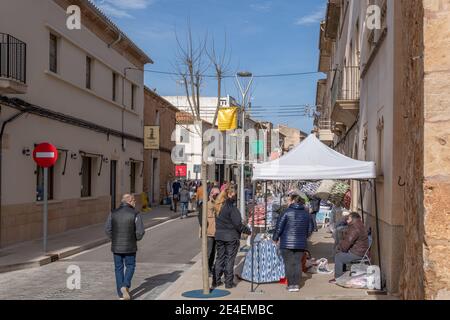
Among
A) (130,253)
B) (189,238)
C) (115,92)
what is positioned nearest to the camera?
(130,253)

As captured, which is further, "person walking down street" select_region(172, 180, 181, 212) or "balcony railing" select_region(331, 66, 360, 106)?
"person walking down street" select_region(172, 180, 181, 212)

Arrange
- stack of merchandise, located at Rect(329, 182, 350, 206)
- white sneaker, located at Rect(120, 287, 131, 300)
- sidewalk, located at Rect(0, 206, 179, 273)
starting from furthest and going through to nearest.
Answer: stack of merchandise, located at Rect(329, 182, 350, 206) → sidewalk, located at Rect(0, 206, 179, 273) → white sneaker, located at Rect(120, 287, 131, 300)

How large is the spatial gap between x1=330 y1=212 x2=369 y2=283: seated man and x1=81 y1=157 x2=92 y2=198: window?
12.9 m

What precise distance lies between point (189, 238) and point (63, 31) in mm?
7793

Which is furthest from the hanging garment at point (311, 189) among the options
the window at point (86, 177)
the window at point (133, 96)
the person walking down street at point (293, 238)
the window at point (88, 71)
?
the window at point (133, 96)

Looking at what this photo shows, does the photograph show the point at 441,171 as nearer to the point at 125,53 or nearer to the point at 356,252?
the point at 356,252

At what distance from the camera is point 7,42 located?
13.9 m

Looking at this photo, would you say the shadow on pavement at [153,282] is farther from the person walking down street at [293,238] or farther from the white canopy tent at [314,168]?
the white canopy tent at [314,168]

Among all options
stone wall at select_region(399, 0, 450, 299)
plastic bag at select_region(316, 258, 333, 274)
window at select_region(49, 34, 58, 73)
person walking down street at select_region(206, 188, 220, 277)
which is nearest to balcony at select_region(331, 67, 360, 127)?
plastic bag at select_region(316, 258, 333, 274)

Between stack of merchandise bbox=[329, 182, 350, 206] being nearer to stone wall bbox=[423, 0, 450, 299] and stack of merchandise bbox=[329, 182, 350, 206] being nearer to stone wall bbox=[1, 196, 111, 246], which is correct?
stone wall bbox=[1, 196, 111, 246]

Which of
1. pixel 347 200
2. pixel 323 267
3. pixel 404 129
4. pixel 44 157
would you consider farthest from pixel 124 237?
pixel 347 200

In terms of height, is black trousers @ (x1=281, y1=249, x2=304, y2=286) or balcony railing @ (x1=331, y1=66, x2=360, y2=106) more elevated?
balcony railing @ (x1=331, y1=66, x2=360, y2=106)

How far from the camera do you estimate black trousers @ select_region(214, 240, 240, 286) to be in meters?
9.83
